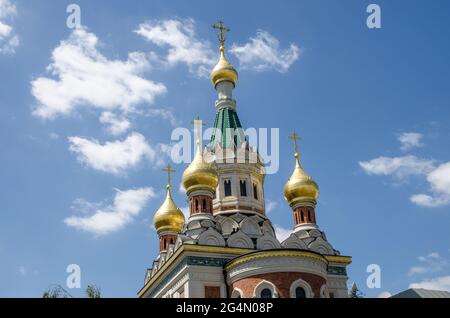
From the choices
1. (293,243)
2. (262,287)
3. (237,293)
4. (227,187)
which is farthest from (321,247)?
(237,293)

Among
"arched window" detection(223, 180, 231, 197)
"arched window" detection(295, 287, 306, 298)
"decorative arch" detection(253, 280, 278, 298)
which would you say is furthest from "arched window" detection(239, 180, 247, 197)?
"arched window" detection(295, 287, 306, 298)

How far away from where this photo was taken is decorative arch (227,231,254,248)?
21.9 meters

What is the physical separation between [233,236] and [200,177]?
10.2ft

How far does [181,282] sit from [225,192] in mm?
5868

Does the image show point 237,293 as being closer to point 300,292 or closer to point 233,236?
point 300,292

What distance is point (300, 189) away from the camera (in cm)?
2480

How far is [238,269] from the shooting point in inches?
787

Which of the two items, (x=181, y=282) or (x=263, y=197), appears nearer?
(x=181, y=282)

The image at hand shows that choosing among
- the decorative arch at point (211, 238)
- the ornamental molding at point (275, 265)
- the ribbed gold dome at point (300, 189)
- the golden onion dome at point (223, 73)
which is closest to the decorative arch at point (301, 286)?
the ornamental molding at point (275, 265)
